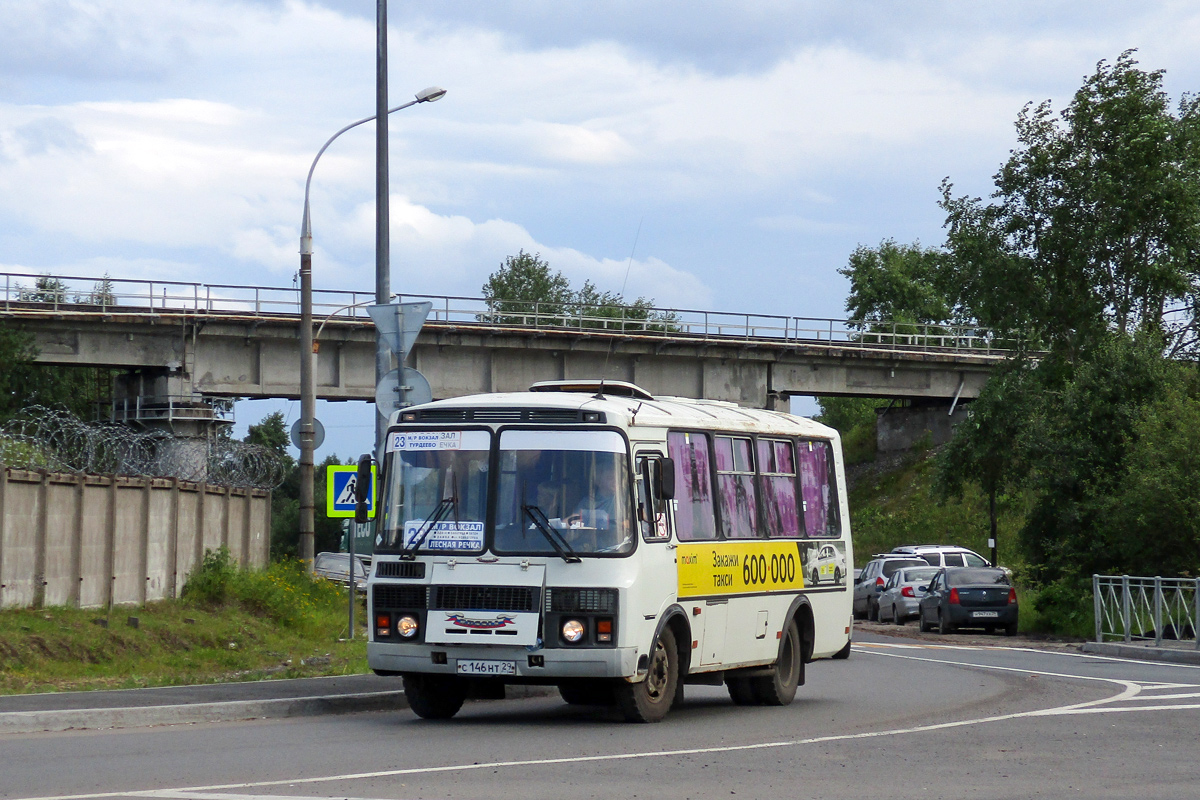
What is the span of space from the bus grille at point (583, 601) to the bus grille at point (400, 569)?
3.80 ft

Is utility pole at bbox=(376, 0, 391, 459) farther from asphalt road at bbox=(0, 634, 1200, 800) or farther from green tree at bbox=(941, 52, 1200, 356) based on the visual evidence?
green tree at bbox=(941, 52, 1200, 356)

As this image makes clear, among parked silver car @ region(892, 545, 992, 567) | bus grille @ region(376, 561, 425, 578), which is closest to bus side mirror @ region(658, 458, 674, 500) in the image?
bus grille @ region(376, 561, 425, 578)

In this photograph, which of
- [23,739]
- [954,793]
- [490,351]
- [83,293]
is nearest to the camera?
[954,793]

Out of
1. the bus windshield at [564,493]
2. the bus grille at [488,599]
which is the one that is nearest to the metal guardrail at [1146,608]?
the bus windshield at [564,493]

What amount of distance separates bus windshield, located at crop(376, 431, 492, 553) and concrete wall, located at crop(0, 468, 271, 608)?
25.5 feet

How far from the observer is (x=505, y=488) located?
13.7 metres

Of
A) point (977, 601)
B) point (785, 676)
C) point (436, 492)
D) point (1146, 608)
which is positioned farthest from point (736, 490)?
point (977, 601)

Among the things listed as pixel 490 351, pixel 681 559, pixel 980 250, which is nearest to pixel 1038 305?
pixel 980 250

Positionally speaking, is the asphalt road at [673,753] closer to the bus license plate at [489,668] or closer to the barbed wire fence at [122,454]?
the bus license plate at [489,668]

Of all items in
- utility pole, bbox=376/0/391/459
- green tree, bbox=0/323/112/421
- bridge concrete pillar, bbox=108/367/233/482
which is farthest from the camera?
green tree, bbox=0/323/112/421

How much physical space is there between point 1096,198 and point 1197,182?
9.62ft

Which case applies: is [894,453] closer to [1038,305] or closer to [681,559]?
[1038,305]

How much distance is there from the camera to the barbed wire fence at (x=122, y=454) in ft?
66.1

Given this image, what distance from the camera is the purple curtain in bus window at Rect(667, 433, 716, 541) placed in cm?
1453
